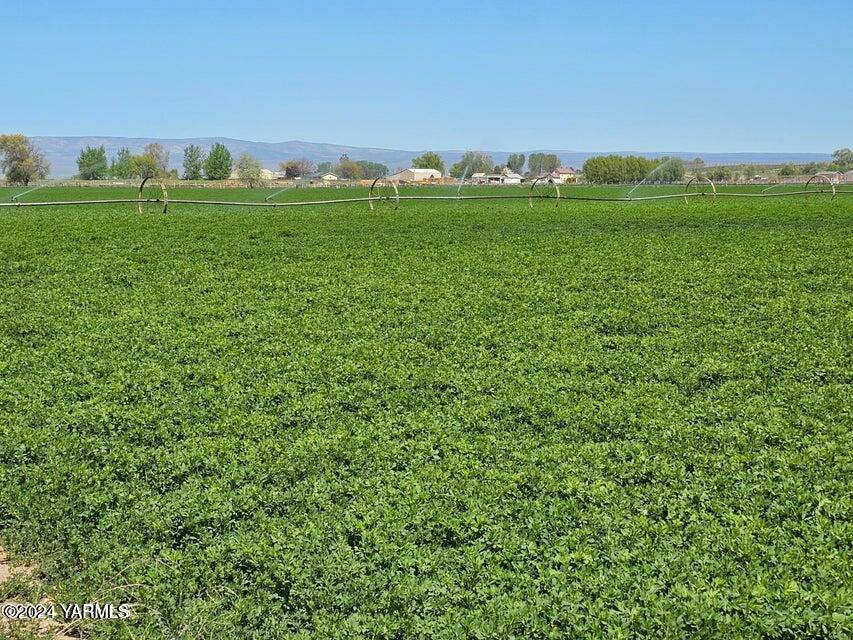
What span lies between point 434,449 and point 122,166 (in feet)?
485

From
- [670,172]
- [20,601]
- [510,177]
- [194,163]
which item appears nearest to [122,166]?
[194,163]

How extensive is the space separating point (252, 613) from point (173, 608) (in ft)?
1.97

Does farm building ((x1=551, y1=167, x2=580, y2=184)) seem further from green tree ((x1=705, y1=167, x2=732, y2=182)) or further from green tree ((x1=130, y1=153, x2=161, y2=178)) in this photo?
green tree ((x1=130, y1=153, x2=161, y2=178))

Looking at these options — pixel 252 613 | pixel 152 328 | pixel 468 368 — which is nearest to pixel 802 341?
pixel 468 368

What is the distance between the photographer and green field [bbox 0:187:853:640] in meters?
5.34

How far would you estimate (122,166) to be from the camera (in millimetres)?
141500

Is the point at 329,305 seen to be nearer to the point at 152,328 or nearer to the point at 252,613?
the point at 152,328

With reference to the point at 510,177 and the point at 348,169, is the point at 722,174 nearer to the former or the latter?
the point at 510,177

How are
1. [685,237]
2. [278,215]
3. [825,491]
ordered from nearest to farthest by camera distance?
[825,491]
[685,237]
[278,215]

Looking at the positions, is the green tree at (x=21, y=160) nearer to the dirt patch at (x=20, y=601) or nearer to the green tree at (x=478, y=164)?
the green tree at (x=478, y=164)

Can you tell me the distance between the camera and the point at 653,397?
8891 mm

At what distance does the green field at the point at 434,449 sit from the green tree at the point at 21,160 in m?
74.5

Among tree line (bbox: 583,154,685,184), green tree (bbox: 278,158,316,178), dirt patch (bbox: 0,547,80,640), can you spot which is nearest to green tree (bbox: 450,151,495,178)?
dirt patch (bbox: 0,547,80,640)

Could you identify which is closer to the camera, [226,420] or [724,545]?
[724,545]
